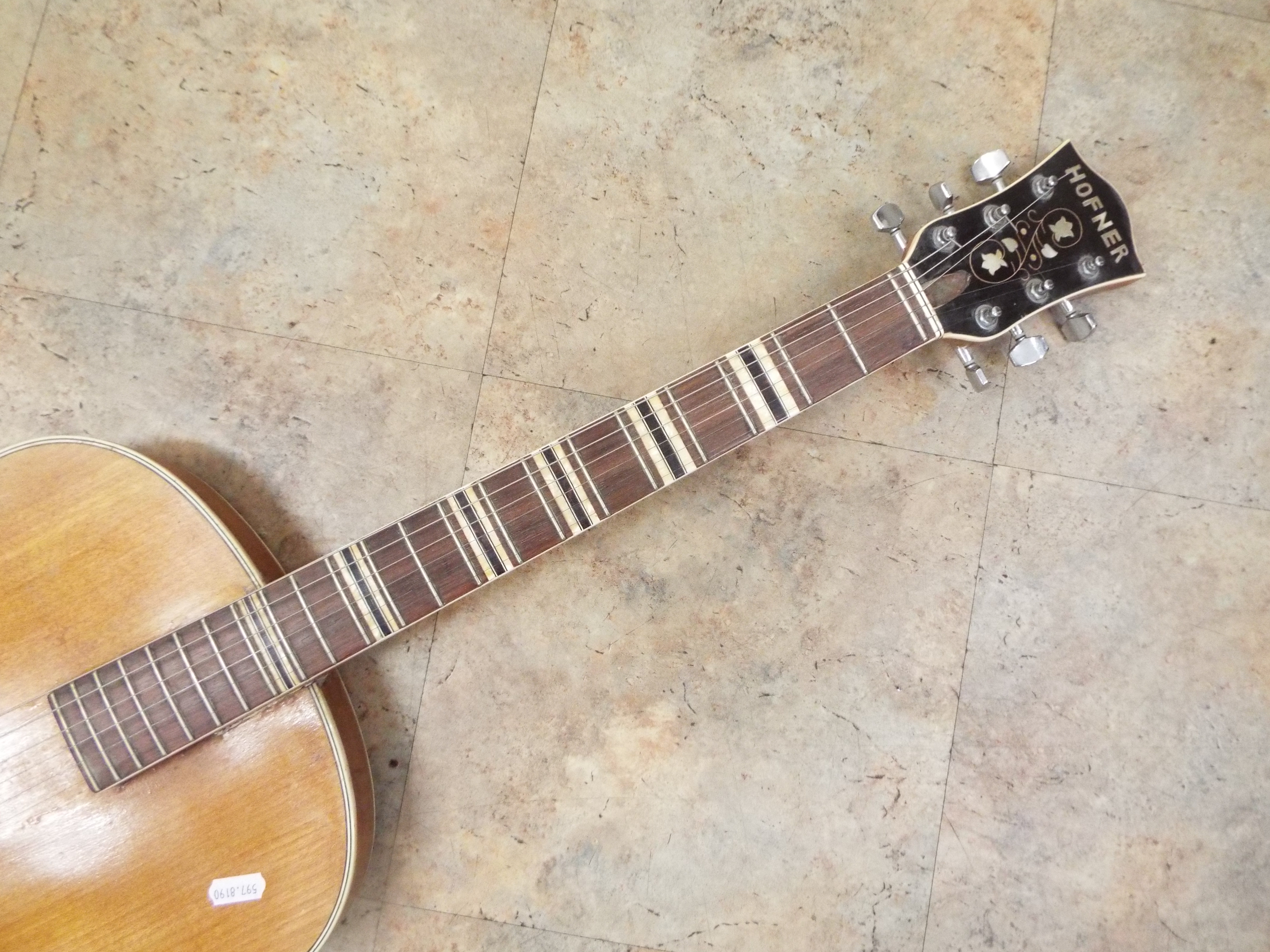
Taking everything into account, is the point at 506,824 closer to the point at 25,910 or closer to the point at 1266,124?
the point at 25,910

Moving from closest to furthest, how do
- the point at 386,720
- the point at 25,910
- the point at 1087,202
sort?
the point at 25,910
the point at 1087,202
the point at 386,720

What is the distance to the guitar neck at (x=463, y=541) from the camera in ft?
6.00

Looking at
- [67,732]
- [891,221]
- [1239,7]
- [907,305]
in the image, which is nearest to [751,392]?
[907,305]

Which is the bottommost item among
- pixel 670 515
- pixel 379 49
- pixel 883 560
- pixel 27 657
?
pixel 883 560

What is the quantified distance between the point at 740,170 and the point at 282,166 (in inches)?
52.2

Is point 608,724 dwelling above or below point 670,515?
below

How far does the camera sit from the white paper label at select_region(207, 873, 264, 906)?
185 cm

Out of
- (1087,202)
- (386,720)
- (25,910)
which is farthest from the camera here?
(386,720)

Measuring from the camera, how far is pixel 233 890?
6.07ft

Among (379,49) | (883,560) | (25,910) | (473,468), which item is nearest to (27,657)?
(25,910)

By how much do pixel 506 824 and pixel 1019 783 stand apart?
58.5 inches

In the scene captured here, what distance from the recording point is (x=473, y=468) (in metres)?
2.21

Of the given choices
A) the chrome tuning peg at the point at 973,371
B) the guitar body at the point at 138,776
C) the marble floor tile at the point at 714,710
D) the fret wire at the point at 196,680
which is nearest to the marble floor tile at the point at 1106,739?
the marble floor tile at the point at 714,710

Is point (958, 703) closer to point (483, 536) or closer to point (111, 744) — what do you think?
point (483, 536)
